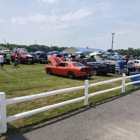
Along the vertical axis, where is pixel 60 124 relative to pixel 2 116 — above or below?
below

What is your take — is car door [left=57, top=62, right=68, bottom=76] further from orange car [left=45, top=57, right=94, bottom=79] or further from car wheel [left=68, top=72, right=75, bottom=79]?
car wheel [left=68, top=72, right=75, bottom=79]

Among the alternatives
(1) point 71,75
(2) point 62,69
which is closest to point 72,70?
(1) point 71,75

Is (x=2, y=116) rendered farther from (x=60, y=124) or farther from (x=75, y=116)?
(x=75, y=116)

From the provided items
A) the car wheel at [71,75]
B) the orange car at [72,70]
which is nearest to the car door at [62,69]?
the orange car at [72,70]

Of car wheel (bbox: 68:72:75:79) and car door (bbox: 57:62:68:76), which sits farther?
car door (bbox: 57:62:68:76)

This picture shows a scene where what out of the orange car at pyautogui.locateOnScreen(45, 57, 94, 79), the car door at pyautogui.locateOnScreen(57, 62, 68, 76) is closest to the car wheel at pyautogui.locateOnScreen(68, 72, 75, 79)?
the orange car at pyautogui.locateOnScreen(45, 57, 94, 79)

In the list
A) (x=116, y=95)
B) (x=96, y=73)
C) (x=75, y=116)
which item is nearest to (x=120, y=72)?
(x=96, y=73)

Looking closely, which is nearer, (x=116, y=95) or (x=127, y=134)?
(x=127, y=134)

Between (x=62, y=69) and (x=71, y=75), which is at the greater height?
(x=62, y=69)

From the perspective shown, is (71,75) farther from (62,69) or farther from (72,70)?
(62,69)

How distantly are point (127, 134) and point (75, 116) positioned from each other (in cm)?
167

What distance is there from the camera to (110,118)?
531 cm

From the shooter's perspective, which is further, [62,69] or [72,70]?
[62,69]

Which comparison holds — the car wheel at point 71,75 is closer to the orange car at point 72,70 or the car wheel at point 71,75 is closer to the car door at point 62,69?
the orange car at point 72,70
